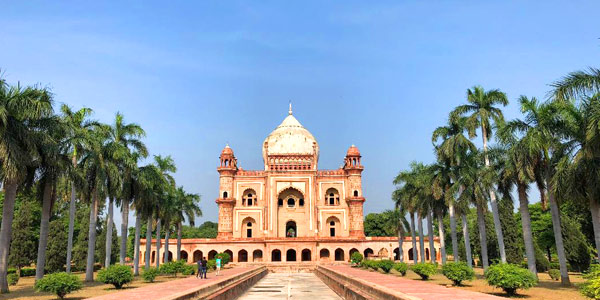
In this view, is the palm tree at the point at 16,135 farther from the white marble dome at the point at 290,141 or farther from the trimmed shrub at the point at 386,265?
the white marble dome at the point at 290,141

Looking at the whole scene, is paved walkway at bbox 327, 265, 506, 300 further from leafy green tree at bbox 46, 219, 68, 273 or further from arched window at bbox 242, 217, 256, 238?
arched window at bbox 242, 217, 256, 238

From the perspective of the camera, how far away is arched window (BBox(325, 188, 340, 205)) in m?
54.9

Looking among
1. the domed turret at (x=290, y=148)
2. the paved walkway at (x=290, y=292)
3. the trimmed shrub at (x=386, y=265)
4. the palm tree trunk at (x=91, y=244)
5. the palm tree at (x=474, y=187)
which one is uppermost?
the domed turret at (x=290, y=148)

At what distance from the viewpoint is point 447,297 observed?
458 inches

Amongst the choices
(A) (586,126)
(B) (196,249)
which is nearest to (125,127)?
(A) (586,126)

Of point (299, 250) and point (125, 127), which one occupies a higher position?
point (125, 127)

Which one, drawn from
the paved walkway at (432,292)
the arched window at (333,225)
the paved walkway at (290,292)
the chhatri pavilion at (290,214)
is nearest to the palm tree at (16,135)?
the paved walkway at (290,292)

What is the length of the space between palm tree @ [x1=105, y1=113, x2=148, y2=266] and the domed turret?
28444mm

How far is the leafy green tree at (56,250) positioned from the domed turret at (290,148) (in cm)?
2415

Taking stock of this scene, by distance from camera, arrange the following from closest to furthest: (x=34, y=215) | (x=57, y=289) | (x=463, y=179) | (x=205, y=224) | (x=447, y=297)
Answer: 1. (x=447, y=297)
2. (x=57, y=289)
3. (x=463, y=179)
4. (x=34, y=215)
5. (x=205, y=224)

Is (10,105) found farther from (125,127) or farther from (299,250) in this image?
(299,250)

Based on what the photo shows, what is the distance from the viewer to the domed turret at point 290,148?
55594mm

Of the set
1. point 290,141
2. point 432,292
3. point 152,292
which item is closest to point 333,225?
point 290,141

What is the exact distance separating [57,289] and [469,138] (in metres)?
22.5
